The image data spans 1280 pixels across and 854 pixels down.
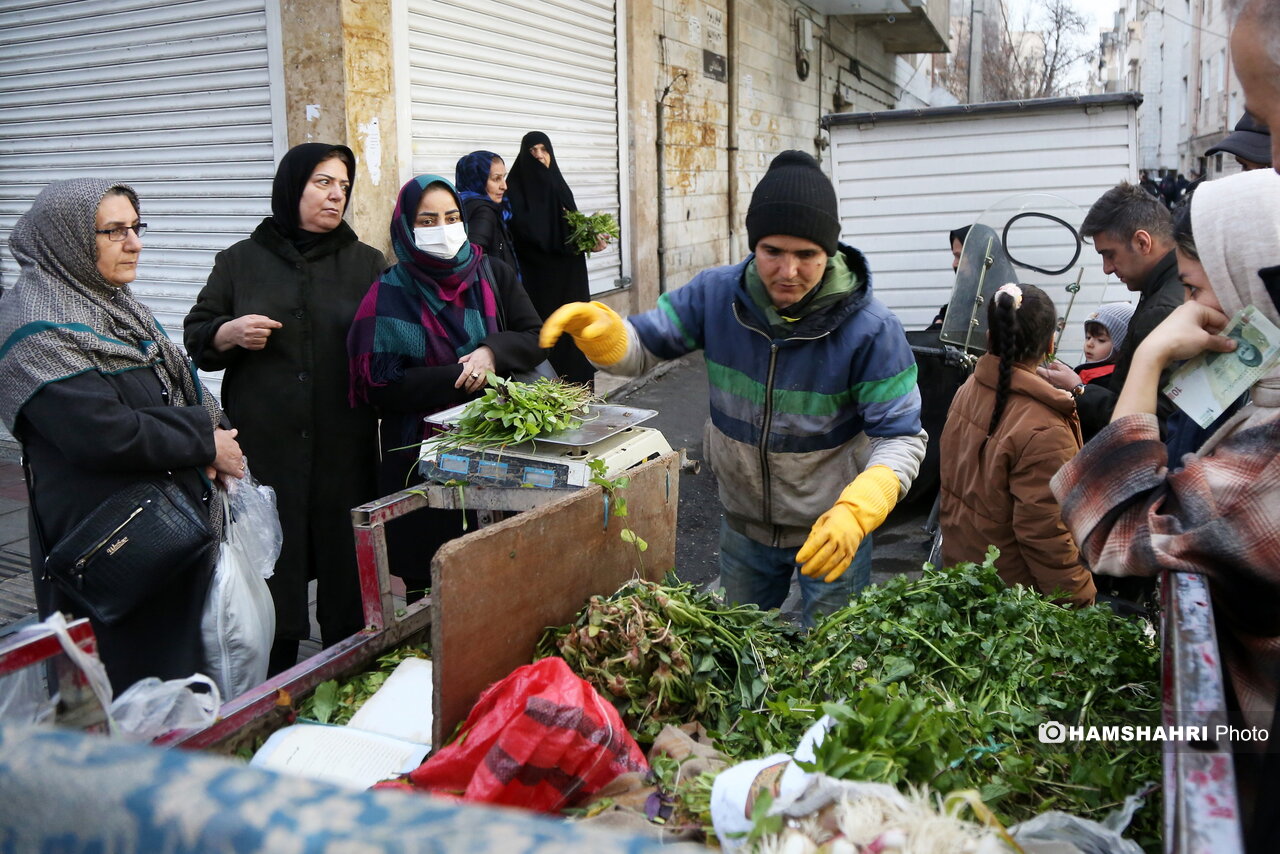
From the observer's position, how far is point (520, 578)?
2.29 metres

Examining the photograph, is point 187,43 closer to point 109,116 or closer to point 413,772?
point 109,116

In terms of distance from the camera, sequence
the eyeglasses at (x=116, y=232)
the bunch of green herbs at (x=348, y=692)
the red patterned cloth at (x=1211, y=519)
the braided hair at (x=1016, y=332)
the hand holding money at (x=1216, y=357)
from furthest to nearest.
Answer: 1. the braided hair at (x=1016, y=332)
2. the eyeglasses at (x=116, y=232)
3. the bunch of green herbs at (x=348, y=692)
4. the hand holding money at (x=1216, y=357)
5. the red patterned cloth at (x=1211, y=519)

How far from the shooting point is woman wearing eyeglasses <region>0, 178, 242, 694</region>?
2.77 m

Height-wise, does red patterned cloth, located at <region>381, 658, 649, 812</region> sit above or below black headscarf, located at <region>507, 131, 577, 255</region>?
below

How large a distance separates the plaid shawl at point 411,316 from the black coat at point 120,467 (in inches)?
29.6

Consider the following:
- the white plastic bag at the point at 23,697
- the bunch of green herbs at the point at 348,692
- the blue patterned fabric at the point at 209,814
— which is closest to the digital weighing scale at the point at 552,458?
the bunch of green herbs at the point at 348,692

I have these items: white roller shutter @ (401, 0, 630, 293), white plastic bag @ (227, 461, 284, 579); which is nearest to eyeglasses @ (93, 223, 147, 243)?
white plastic bag @ (227, 461, 284, 579)

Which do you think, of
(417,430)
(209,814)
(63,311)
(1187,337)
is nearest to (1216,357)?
(1187,337)

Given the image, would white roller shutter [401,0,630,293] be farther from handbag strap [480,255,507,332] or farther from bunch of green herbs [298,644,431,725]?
bunch of green herbs [298,644,431,725]

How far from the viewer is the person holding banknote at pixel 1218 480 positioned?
1566 mm

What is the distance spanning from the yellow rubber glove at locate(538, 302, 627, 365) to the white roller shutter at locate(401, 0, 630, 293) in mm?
3879

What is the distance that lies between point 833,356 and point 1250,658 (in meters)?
1.42

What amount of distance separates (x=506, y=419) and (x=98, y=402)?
117cm

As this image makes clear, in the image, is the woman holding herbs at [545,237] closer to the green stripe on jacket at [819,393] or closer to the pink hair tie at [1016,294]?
the pink hair tie at [1016,294]
